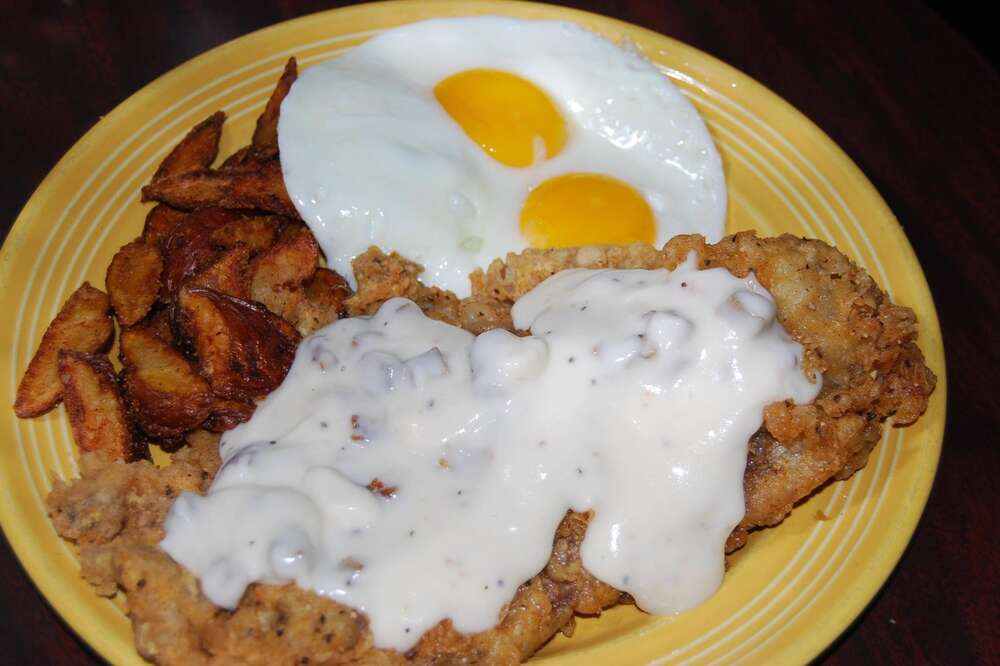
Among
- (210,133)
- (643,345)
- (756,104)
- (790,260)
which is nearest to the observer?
(643,345)

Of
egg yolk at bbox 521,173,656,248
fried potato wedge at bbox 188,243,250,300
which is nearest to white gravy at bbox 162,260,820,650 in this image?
fried potato wedge at bbox 188,243,250,300

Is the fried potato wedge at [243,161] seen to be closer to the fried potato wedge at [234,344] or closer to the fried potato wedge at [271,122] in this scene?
the fried potato wedge at [271,122]

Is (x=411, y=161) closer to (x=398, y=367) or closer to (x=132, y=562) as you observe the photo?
(x=398, y=367)

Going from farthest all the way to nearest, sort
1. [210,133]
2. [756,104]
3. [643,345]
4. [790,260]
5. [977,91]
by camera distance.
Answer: [977,91], [756,104], [210,133], [790,260], [643,345]

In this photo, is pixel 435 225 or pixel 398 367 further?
pixel 435 225

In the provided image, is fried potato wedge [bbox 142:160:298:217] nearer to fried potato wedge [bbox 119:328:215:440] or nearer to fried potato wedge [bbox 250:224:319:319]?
fried potato wedge [bbox 250:224:319:319]

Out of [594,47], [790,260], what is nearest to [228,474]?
[790,260]

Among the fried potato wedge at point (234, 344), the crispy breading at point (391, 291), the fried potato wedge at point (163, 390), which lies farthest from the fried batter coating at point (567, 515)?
the fried potato wedge at point (234, 344)
